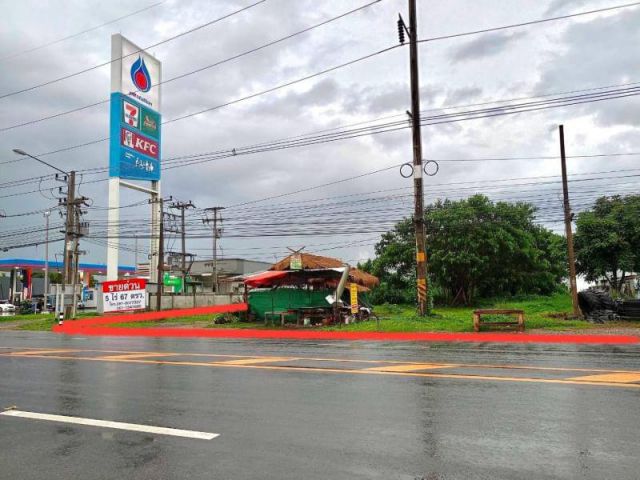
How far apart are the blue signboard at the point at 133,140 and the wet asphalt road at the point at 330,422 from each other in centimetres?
3123

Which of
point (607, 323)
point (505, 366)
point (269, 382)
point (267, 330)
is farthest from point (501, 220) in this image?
point (269, 382)

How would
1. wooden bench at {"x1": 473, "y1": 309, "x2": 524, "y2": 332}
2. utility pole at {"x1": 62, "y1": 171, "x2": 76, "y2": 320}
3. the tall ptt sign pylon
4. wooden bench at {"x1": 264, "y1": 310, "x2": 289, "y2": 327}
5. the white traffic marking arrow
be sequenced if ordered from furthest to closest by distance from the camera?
the tall ptt sign pylon
utility pole at {"x1": 62, "y1": 171, "x2": 76, "y2": 320}
wooden bench at {"x1": 264, "y1": 310, "x2": 289, "y2": 327}
wooden bench at {"x1": 473, "y1": 309, "x2": 524, "y2": 332}
the white traffic marking arrow

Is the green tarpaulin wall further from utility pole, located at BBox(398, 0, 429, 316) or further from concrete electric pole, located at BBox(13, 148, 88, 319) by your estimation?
concrete electric pole, located at BBox(13, 148, 88, 319)

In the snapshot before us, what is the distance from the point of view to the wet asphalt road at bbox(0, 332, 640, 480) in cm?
460

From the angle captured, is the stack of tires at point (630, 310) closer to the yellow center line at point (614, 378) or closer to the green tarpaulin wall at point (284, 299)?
the green tarpaulin wall at point (284, 299)

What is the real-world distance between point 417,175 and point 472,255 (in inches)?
795

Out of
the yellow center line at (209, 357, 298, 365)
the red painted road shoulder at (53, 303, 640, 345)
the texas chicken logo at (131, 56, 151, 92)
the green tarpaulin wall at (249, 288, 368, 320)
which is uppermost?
the texas chicken logo at (131, 56, 151, 92)

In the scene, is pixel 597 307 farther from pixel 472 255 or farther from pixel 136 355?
pixel 136 355

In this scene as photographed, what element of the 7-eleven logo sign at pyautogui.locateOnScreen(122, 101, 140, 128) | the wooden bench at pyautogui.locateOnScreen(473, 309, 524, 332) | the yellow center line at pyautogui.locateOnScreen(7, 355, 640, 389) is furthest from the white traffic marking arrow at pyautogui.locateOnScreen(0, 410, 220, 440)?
the 7-eleven logo sign at pyautogui.locateOnScreen(122, 101, 140, 128)

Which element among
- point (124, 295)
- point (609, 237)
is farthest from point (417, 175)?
point (124, 295)

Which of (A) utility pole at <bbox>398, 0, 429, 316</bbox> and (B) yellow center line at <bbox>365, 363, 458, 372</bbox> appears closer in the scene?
(B) yellow center line at <bbox>365, 363, 458, 372</bbox>

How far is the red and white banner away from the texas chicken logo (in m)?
15.8

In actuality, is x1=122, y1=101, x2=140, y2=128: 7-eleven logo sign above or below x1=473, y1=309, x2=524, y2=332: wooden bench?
above

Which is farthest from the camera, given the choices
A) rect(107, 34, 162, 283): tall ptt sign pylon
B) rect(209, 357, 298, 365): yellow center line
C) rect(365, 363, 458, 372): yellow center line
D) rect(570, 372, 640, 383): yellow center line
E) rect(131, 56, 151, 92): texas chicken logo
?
rect(131, 56, 151, 92): texas chicken logo
